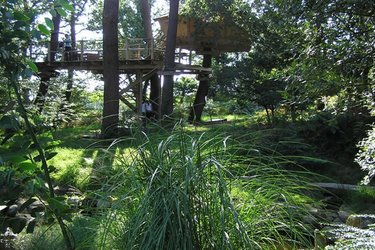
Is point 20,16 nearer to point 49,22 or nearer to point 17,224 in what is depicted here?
point 49,22

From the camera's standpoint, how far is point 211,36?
627 inches

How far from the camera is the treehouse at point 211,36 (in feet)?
50.4

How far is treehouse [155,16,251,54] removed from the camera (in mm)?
15367

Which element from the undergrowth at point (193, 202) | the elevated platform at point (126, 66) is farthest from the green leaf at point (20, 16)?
the elevated platform at point (126, 66)

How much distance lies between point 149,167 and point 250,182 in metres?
0.53

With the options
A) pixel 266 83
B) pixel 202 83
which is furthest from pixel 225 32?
pixel 266 83

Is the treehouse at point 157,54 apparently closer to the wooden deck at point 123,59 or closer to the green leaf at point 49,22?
the wooden deck at point 123,59

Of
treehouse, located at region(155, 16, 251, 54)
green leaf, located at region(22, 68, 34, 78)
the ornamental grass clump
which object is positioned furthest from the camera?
treehouse, located at region(155, 16, 251, 54)

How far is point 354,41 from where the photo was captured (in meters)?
3.39

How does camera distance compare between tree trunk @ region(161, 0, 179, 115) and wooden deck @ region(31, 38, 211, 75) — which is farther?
wooden deck @ region(31, 38, 211, 75)

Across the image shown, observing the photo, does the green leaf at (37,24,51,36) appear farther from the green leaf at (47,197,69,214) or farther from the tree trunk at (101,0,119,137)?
the tree trunk at (101,0,119,137)

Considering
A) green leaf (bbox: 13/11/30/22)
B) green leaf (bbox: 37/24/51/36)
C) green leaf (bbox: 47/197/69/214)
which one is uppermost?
green leaf (bbox: 13/11/30/22)

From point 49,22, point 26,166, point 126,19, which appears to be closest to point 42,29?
point 49,22

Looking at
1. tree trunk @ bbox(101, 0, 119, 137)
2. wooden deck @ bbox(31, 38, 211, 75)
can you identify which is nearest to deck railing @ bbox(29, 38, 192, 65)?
wooden deck @ bbox(31, 38, 211, 75)
